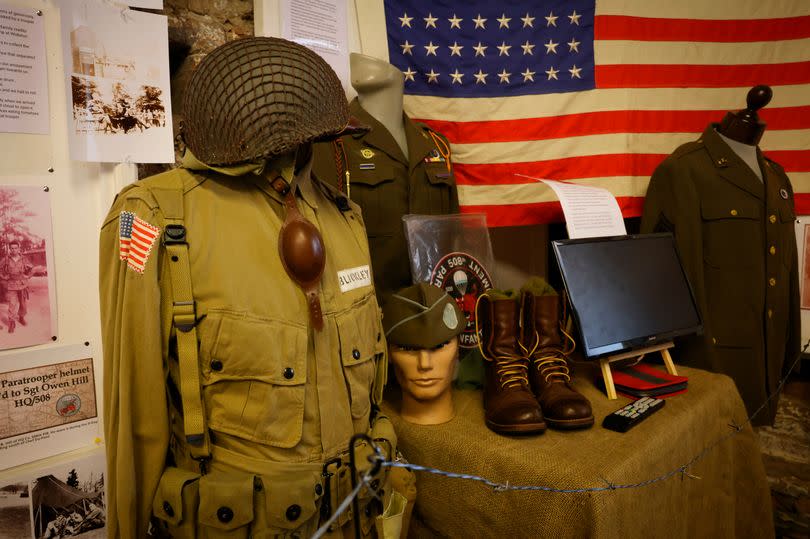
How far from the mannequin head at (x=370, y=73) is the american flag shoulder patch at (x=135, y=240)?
1.39 metres

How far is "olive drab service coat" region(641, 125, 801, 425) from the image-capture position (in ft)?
8.32

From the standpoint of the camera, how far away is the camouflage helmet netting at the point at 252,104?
1.14m

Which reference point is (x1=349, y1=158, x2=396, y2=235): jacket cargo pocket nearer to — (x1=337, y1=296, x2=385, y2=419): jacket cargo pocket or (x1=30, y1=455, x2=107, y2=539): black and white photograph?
(x1=337, y1=296, x2=385, y2=419): jacket cargo pocket

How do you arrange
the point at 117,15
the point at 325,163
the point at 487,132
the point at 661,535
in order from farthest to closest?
the point at 487,132
the point at 325,163
the point at 117,15
the point at 661,535

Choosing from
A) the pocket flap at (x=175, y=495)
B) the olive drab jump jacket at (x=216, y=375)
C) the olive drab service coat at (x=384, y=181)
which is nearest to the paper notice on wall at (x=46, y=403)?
the olive drab jump jacket at (x=216, y=375)

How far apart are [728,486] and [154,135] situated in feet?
7.79

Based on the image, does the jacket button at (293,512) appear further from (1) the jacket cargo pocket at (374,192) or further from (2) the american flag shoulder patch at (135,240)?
(1) the jacket cargo pocket at (374,192)

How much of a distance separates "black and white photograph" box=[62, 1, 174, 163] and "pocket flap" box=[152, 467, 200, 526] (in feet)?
3.44

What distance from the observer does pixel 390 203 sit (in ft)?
7.47

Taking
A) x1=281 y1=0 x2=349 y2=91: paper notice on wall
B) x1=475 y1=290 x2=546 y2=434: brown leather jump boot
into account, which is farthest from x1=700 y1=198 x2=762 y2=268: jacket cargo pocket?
x1=281 y1=0 x2=349 y2=91: paper notice on wall

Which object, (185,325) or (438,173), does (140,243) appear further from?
(438,173)

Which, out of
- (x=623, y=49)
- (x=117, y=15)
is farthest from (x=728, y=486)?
(x=117, y=15)

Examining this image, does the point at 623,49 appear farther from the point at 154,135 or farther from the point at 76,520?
the point at 76,520

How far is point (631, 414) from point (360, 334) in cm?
91
